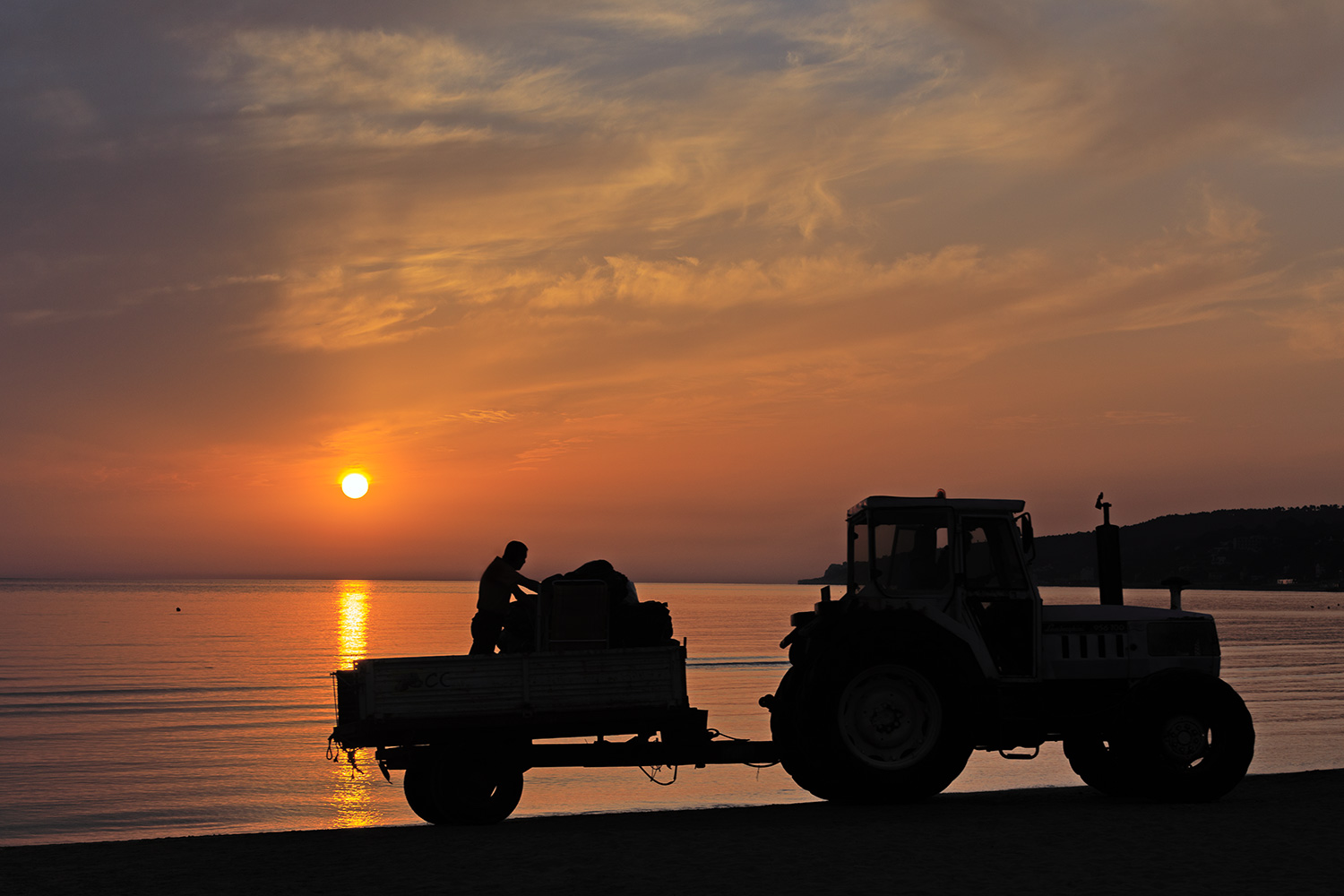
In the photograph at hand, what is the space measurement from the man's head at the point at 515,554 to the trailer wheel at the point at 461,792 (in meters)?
1.76

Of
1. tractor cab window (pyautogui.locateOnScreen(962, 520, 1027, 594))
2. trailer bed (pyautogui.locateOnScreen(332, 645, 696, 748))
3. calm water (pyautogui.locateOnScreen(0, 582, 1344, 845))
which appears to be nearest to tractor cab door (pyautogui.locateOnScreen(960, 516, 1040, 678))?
tractor cab window (pyautogui.locateOnScreen(962, 520, 1027, 594))

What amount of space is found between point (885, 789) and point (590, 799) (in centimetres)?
663

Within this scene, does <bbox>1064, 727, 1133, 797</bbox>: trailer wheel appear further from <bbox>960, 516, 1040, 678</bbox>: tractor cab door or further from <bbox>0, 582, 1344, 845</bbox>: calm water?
<bbox>0, 582, 1344, 845</bbox>: calm water

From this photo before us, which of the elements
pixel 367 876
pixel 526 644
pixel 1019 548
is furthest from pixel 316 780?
pixel 1019 548

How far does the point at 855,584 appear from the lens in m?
10.1

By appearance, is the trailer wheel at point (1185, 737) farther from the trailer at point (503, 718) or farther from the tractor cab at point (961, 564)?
the trailer at point (503, 718)

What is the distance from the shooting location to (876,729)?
32.0ft

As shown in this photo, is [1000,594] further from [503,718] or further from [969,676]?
[503,718]

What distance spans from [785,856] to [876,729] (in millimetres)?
2078

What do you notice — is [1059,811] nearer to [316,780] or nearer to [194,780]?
[316,780]

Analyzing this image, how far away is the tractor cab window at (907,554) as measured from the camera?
32.7ft

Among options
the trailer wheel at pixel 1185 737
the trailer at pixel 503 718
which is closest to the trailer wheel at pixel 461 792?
the trailer at pixel 503 718

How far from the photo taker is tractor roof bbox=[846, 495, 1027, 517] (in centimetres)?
990

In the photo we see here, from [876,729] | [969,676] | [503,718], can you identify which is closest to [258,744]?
[503,718]
